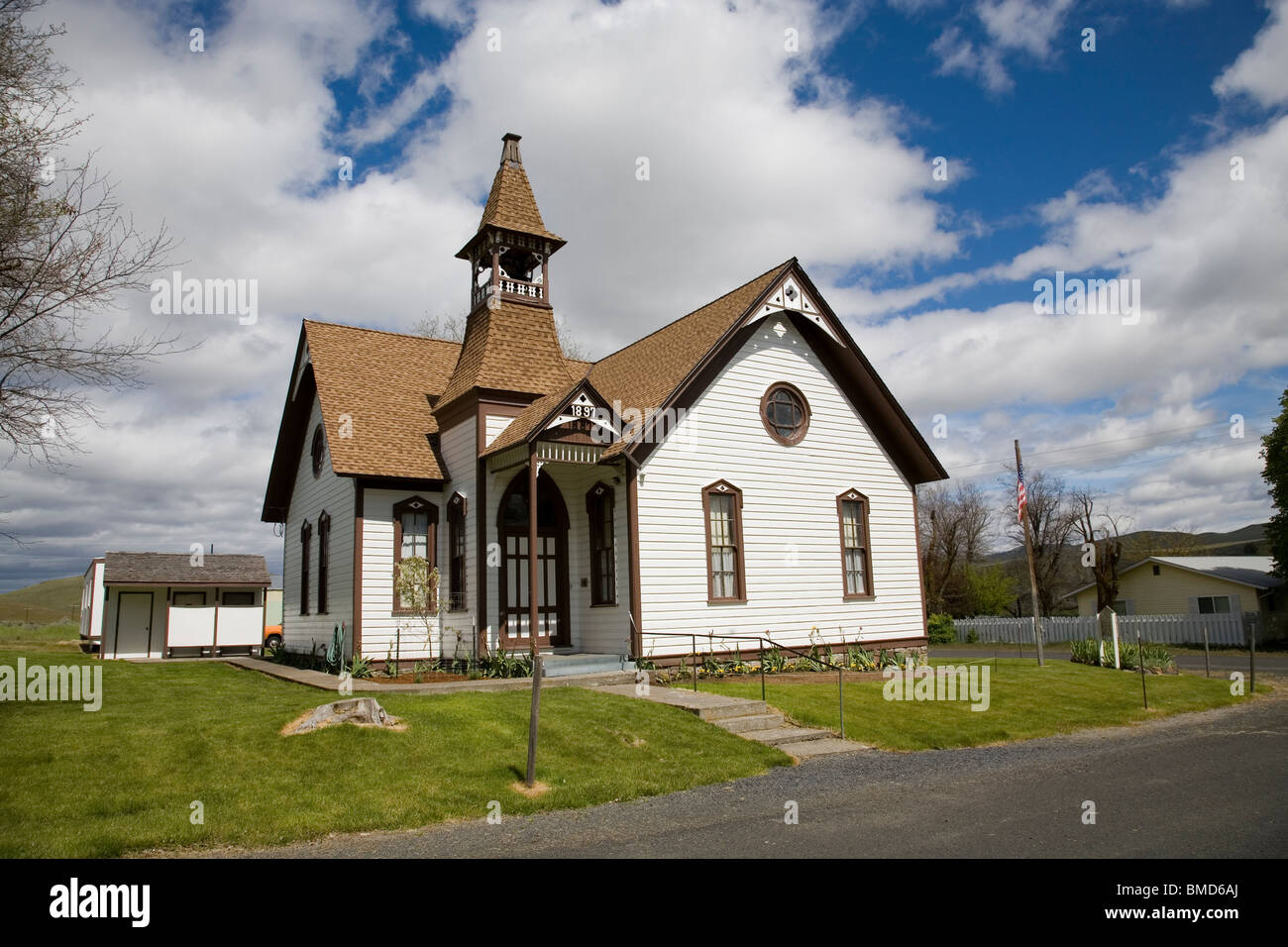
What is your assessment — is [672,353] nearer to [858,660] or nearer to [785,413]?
[785,413]

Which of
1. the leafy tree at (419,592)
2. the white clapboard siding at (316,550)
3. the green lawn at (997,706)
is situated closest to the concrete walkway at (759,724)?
the green lawn at (997,706)

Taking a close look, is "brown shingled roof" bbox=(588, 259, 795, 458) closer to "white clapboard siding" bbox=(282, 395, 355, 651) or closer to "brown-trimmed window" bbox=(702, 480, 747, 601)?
"brown-trimmed window" bbox=(702, 480, 747, 601)

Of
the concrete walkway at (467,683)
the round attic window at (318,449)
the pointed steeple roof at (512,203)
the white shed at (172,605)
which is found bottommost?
the concrete walkway at (467,683)

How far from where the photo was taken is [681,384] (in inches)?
697

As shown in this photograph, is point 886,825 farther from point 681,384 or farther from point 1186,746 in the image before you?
point 681,384

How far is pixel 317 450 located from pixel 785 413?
11860 millimetres

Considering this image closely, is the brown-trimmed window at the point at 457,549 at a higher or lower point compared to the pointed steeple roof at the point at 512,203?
lower

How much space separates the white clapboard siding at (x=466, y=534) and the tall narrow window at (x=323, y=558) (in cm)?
348

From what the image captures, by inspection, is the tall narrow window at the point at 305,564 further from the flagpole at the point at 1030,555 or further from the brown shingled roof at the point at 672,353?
the flagpole at the point at 1030,555

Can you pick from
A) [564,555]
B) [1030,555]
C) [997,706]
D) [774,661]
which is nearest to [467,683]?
[564,555]

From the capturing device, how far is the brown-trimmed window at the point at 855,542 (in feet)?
68.0
